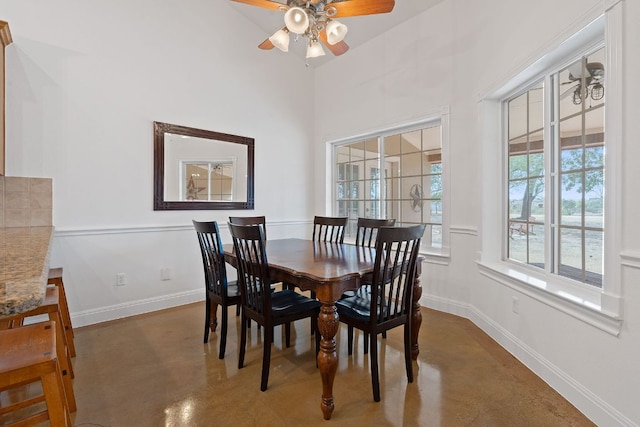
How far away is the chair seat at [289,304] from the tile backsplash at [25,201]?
7.14ft

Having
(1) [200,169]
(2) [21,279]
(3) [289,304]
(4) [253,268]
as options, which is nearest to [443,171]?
Result: (3) [289,304]

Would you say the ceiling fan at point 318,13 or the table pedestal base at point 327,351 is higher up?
the ceiling fan at point 318,13

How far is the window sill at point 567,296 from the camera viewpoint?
1542mm

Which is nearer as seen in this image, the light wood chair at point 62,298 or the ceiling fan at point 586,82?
the ceiling fan at point 586,82

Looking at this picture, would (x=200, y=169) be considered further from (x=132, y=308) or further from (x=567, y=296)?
(x=567, y=296)

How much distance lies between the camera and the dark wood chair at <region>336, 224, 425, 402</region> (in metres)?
1.78

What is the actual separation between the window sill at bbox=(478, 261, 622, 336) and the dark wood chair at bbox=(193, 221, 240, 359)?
6.72 ft

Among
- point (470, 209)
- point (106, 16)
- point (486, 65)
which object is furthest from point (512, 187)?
point (106, 16)

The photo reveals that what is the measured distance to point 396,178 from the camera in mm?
3898

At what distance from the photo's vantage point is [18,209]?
2.63m

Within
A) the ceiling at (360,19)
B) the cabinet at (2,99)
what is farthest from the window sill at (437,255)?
the cabinet at (2,99)

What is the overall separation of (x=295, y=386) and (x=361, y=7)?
256cm

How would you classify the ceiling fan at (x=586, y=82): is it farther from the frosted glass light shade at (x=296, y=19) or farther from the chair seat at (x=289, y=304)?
the chair seat at (x=289, y=304)

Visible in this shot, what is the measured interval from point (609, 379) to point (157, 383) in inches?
97.9
